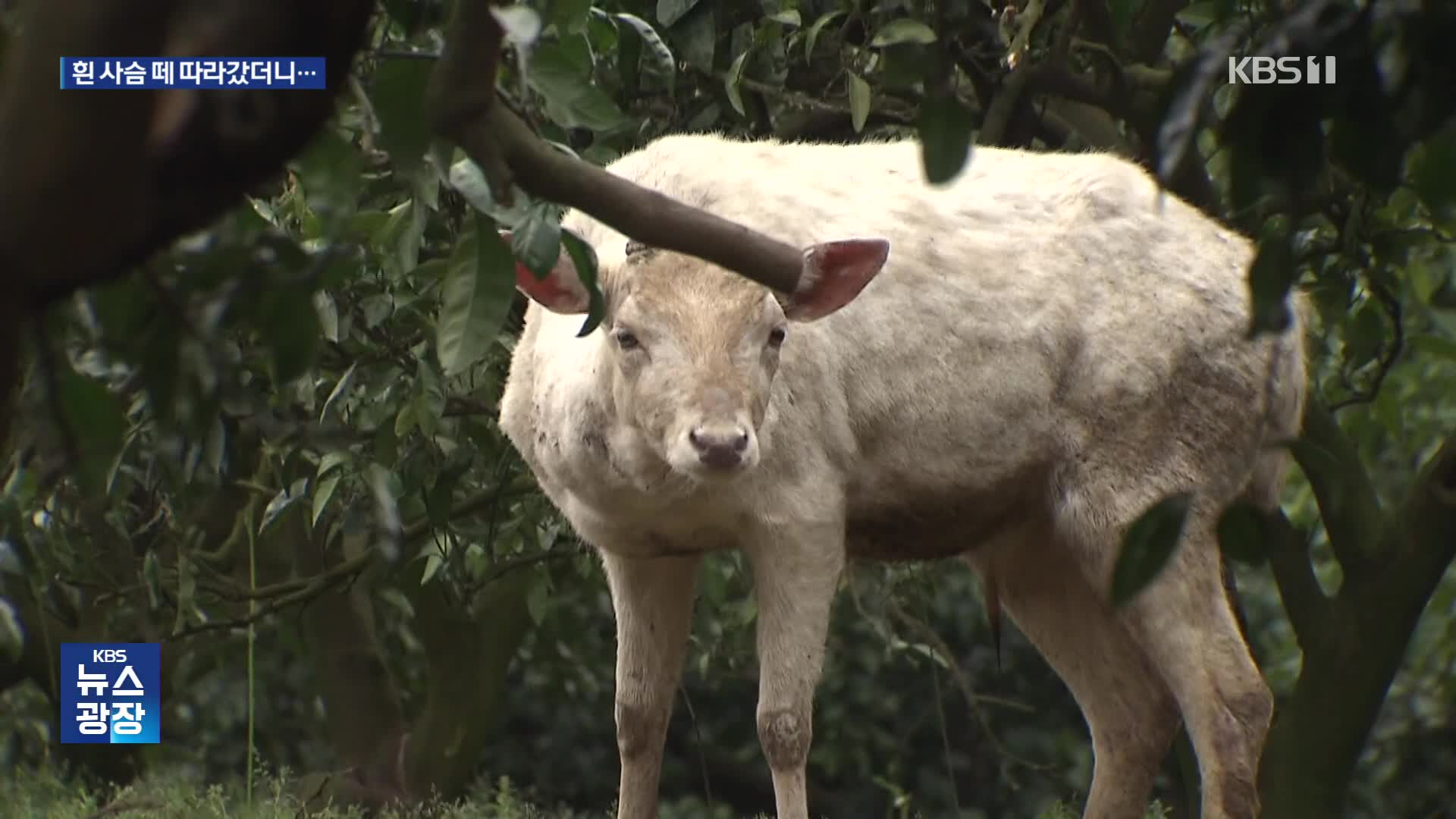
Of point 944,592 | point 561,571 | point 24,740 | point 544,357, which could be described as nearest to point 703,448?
point 544,357

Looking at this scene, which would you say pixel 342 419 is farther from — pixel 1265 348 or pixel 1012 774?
pixel 1012 774

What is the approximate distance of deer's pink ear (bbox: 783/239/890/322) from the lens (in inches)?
214

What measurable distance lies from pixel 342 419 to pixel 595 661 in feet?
20.9

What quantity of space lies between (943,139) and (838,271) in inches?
129

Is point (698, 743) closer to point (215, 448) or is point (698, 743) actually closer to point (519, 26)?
point (215, 448)

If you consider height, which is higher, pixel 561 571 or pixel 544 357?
pixel 544 357

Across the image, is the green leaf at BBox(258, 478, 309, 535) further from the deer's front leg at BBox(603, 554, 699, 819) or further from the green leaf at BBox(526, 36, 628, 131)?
the green leaf at BBox(526, 36, 628, 131)

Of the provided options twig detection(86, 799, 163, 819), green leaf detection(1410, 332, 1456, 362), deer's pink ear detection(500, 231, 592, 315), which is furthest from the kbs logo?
twig detection(86, 799, 163, 819)

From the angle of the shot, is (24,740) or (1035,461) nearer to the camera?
(1035,461)

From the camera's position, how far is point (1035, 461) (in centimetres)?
621

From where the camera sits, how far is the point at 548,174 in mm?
2322

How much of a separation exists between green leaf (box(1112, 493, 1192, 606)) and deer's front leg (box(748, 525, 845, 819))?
392 cm

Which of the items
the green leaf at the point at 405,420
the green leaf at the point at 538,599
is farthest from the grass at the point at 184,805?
the green leaf at the point at 405,420
